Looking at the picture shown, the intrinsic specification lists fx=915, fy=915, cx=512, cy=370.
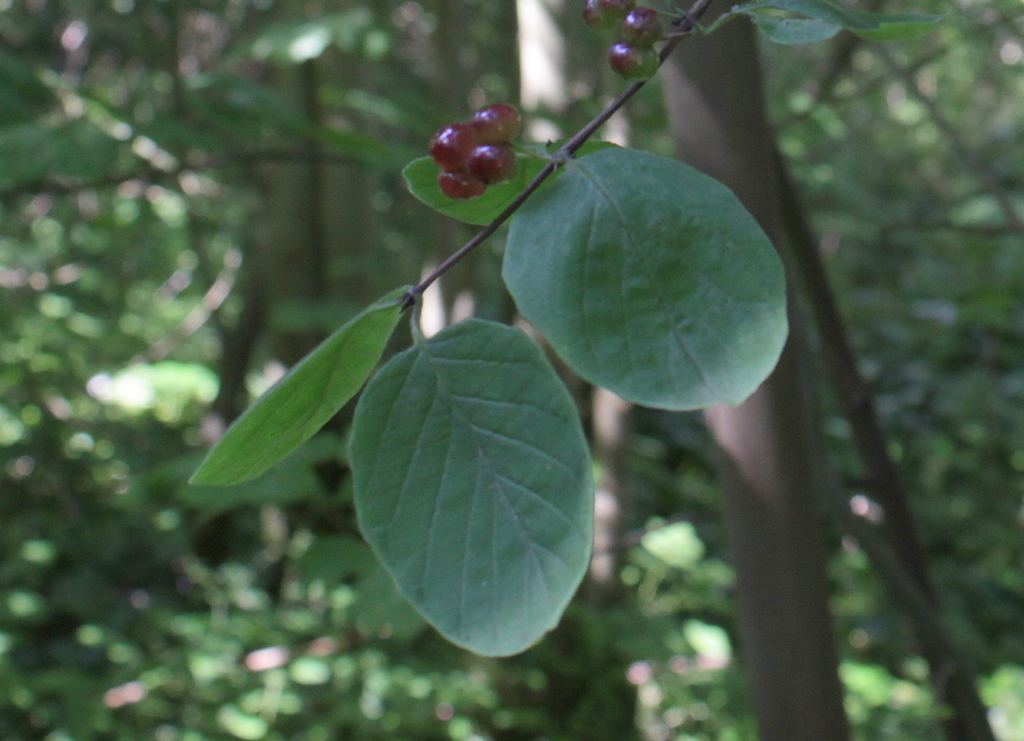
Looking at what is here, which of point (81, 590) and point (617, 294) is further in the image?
point (81, 590)

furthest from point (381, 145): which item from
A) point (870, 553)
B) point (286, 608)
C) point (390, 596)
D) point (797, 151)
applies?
point (797, 151)

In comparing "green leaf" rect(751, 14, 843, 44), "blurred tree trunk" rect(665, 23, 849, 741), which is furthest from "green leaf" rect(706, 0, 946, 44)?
"blurred tree trunk" rect(665, 23, 849, 741)

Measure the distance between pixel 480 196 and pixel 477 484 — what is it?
0.39ft

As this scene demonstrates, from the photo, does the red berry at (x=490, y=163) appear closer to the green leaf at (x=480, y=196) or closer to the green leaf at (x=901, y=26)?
the green leaf at (x=480, y=196)

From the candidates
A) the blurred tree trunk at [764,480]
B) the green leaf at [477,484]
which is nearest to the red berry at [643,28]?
the green leaf at [477,484]

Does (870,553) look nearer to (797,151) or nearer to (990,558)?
(797,151)

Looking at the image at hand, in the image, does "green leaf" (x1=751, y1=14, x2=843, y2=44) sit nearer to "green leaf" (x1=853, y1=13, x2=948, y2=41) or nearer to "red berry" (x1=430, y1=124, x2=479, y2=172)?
"green leaf" (x1=853, y1=13, x2=948, y2=41)

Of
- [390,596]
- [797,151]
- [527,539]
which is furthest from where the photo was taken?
[797,151]

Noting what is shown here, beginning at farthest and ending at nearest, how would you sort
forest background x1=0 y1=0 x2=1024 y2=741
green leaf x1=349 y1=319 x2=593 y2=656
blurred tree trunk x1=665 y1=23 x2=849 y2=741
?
forest background x1=0 y1=0 x2=1024 y2=741
blurred tree trunk x1=665 y1=23 x2=849 y2=741
green leaf x1=349 y1=319 x2=593 y2=656

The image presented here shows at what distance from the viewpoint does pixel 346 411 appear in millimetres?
2066

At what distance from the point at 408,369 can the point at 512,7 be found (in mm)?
2755

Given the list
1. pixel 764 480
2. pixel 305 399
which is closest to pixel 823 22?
pixel 305 399

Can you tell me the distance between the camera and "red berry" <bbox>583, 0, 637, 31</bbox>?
381mm

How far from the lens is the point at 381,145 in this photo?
1.72m
